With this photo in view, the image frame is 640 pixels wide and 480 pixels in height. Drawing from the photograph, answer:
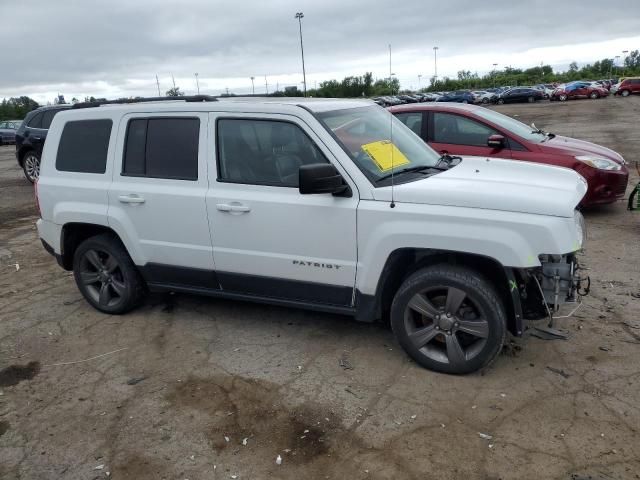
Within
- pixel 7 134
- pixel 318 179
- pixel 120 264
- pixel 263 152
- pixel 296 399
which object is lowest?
pixel 296 399

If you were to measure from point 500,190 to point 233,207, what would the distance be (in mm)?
1928

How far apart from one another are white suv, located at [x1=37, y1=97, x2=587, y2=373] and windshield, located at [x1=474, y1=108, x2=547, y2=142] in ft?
9.22

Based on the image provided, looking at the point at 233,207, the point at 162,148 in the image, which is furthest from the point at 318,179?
the point at 162,148

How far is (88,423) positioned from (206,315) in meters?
1.67

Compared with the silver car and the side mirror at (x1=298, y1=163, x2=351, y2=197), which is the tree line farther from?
the side mirror at (x1=298, y1=163, x2=351, y2=197)

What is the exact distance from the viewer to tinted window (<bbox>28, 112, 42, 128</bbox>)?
13102 millimetres

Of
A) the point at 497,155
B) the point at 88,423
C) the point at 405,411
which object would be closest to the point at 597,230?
the point at 497,155

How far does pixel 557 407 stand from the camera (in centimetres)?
334

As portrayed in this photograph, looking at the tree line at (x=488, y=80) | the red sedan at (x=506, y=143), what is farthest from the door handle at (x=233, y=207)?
the tree line at (x=488, y=80)

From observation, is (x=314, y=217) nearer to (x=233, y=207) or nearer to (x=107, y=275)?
(x=233, y=207)

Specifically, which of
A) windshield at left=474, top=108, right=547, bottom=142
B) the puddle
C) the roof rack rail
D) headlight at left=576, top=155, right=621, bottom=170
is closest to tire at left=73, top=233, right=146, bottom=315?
the puddle

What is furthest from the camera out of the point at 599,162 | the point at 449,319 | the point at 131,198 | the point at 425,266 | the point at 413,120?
the point at 413,120

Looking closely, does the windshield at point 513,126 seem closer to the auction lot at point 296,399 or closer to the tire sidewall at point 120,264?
the auction lot at point 296,399

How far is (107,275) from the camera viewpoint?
508cm
